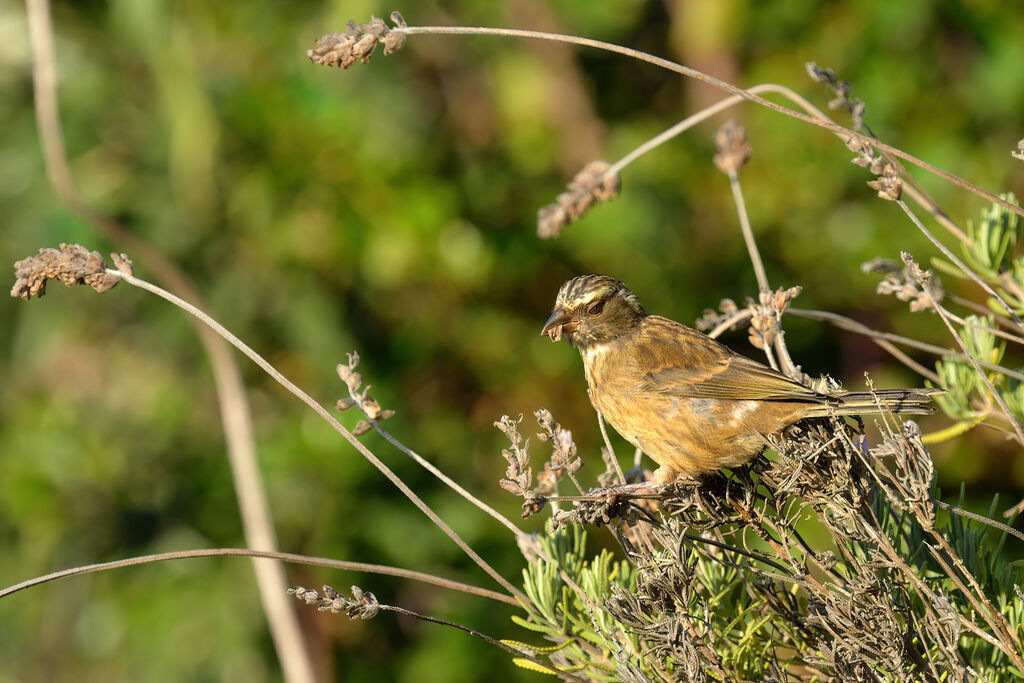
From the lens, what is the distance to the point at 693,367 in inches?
112

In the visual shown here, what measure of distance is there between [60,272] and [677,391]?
1.52 meters

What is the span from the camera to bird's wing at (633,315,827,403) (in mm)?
2592

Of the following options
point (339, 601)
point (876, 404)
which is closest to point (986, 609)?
point (876, 404)

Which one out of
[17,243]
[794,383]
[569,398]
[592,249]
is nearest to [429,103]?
[592,249]

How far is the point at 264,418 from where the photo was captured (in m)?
5.64

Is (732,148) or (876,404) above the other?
(732,148)

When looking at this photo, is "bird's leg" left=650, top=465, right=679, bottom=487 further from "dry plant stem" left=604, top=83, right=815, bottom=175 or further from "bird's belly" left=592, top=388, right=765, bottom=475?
"dry plant stem" left=604, top=83, right=815, bottom=175

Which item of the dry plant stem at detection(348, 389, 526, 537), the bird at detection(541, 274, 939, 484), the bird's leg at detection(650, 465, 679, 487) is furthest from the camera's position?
the bird's leg at detection(650, 465, 679, 487)

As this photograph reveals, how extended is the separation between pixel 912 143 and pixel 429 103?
2.50 m

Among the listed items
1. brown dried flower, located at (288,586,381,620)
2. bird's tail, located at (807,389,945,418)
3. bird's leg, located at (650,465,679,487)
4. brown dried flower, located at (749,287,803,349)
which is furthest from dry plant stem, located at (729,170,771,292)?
brown dried flower, located at (288,586,381,620)

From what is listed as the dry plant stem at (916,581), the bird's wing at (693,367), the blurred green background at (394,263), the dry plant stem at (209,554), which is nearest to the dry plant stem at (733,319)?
the bird's wing at (693,367)

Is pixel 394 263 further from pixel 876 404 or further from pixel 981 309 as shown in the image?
pixel 981 309

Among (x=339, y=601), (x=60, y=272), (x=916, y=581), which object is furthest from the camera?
(x=60, y=272)

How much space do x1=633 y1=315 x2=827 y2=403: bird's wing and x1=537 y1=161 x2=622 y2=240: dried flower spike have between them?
21.6 inches
